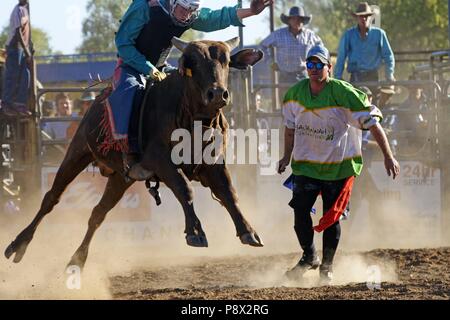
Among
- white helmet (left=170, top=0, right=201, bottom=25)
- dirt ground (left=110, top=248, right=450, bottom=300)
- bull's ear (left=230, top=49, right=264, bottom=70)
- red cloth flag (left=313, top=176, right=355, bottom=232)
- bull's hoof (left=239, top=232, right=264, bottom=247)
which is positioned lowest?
dirt ground (left=110, top=248, right=450, bottom=300)

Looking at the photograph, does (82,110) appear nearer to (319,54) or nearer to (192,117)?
(192,117)

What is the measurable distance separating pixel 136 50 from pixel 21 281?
2.60 metres

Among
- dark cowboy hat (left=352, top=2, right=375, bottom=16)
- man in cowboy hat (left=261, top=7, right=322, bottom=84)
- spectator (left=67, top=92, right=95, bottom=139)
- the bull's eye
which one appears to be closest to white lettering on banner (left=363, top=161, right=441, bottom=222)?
man in cowboy hat (left=261, top=7, right=322, bottom=84)

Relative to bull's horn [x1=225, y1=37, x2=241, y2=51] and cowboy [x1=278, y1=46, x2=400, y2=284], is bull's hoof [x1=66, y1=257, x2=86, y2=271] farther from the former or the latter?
bull's horn [x1=225, y1=37, x2=241, y2=51]

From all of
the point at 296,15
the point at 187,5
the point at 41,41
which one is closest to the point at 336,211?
the point at 187,5

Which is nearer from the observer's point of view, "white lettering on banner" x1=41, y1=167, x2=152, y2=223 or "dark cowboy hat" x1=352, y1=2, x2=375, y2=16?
"white lettering on banner" x1=41, y1=167, x2=152, y2=223

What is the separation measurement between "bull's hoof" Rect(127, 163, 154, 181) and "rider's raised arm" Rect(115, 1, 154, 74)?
2.67ft

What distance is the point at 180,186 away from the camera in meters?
6.84

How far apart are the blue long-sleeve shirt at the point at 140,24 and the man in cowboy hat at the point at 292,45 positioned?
4087mm

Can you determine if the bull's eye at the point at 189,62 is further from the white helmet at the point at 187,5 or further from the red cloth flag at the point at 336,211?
the red cloth flag at the point at 336,211

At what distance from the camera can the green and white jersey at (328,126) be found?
7383mm

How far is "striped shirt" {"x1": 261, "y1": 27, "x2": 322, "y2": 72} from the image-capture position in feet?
38.3

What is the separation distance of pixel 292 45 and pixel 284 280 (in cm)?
460
